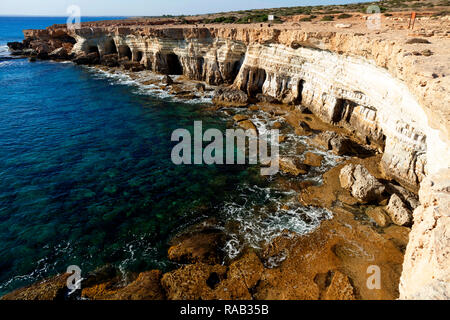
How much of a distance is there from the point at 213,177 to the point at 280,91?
57.7 ft

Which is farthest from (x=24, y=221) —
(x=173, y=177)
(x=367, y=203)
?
(x=367, y=203)

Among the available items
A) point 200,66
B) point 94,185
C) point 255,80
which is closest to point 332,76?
point 255,80

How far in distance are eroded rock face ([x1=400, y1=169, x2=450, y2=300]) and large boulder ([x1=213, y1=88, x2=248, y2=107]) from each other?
24432 millimetres

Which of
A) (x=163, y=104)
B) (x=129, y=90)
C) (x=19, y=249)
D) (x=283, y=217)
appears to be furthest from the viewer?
(x=129, y=90)

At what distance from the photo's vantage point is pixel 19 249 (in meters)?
13.4

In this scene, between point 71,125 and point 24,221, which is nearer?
point 24,221

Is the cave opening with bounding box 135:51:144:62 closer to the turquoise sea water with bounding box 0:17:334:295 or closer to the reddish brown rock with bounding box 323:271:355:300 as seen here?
the turquoise sea water with bounding box 0:17:334:295

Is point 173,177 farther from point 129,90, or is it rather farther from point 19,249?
point 129,90

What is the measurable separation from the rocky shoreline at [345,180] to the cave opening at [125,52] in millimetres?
30016

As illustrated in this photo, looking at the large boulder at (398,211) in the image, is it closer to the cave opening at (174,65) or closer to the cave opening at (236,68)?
the cave opening at (236,68)

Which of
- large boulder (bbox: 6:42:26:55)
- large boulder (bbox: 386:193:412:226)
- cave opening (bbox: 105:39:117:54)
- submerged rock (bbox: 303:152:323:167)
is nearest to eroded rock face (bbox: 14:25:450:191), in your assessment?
submerged rock (bbox: 303:152:323:167)

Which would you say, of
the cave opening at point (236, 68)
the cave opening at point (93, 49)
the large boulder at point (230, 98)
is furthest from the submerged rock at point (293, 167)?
the cave opening at point (93, 49)

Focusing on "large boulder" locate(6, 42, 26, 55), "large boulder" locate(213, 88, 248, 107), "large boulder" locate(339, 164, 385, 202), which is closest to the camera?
"large boulder" locate(339, 164, 385, 202)

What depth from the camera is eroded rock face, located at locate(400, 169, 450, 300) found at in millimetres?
6605
